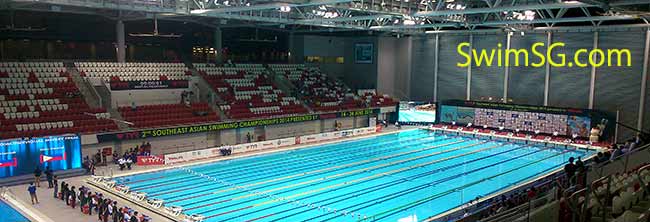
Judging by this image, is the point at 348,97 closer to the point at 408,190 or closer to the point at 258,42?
the point at 258,42

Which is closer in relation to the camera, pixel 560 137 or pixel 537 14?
pixel 537 14

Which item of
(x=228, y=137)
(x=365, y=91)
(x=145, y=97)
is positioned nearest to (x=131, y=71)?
A: (x=145, y=97)

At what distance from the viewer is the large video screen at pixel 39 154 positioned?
18.9 meters

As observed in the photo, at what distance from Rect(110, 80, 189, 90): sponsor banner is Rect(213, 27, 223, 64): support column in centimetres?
432

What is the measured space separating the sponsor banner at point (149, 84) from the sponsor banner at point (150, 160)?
18.6ft

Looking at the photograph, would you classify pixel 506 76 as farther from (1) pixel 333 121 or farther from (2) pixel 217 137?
(2) pixel 217 137

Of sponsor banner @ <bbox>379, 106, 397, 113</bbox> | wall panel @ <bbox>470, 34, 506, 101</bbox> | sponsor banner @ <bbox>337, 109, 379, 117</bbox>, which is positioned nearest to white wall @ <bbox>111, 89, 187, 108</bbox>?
sponsor banner @ <bbox>337, 109, 379, 117</bbox>

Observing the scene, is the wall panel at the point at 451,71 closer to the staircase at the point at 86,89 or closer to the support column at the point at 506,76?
the support column at the point at 506,76

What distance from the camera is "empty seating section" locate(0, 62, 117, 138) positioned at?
69.6 feet

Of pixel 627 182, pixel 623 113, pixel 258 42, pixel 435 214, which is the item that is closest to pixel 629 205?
pixel 627 182

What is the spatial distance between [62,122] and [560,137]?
86.2 feet

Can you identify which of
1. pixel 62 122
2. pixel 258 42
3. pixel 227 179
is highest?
pixel 258 42

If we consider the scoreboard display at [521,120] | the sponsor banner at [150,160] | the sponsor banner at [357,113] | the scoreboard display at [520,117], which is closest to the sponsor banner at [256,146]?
the sponsor banner at [150,160]

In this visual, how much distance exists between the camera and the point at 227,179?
20.3 meters
